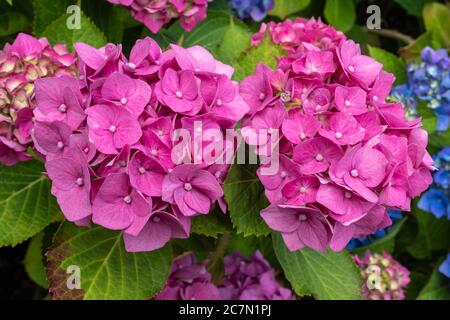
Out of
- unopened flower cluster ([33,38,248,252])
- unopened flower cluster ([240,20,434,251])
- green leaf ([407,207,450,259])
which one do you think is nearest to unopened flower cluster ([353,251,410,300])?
green leaf ([407,207,450,259])

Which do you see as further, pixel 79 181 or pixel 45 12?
pixel 45 12

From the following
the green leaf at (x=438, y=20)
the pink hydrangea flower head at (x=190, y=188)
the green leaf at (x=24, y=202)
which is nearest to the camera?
the pink hydrangea flower head at (x=190, y=188)

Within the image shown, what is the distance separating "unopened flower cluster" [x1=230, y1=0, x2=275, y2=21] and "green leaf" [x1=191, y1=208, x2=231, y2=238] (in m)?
0.70

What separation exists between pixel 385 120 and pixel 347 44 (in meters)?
0.15

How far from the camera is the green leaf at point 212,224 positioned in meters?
1.03

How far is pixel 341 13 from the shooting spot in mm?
1769

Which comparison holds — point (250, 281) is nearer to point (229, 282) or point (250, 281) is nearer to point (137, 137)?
point (229, 282)

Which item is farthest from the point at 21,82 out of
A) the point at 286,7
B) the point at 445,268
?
the point at 445,268

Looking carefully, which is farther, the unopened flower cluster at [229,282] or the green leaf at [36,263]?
the green leaf at [36,263]

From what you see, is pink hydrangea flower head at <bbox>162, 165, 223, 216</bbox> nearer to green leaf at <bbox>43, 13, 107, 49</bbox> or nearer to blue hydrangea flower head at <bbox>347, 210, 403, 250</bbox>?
green leaf at <bbox>43, 13, 107, 49</bbox>

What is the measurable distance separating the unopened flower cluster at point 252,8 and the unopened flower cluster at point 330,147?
2.04 feet

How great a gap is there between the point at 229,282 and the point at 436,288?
0.58 meters

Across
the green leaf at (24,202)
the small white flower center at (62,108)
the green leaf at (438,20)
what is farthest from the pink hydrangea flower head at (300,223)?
the green leaf at (438,20)

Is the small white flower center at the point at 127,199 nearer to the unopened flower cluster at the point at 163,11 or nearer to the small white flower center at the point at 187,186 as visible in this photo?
the small white flower center at the point at 187,186
